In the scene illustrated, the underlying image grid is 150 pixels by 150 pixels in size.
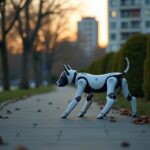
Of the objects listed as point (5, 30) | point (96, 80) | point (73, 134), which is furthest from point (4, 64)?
point (73, 134)

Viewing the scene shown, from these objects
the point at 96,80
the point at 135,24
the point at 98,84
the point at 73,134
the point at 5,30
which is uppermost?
the point at 5,30

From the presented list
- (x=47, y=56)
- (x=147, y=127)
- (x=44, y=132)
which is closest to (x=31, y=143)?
(x=44, y=132)

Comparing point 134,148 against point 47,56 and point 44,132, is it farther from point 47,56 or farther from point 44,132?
point 47,56

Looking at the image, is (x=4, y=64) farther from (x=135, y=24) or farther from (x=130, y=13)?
(x=135, y=24)

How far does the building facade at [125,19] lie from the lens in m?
139

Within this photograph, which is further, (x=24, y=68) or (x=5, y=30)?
(x=24, y=68)

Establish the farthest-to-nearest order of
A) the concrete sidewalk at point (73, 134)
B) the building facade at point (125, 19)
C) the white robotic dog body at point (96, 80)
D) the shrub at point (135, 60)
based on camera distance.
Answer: the building facade at point (125, 19) < the shrub at point (135, 60) < the white robotic dog body at point (96, 80) < the concrete sidewalk at point (73, 134)

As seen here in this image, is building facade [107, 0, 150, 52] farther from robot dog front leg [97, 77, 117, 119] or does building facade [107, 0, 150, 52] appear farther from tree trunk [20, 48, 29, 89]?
robot dog front leg [97, 77, 117, 119]

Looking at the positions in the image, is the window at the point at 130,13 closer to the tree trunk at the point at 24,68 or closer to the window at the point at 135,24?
→ the window at the point at 135,24

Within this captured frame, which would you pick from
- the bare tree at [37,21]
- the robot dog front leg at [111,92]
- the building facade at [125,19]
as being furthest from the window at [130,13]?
the robot dog front leg at [111,92]

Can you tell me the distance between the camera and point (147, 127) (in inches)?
475

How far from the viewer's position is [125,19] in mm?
142625

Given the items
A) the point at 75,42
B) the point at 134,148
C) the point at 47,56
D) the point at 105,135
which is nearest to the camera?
the point at 134,148

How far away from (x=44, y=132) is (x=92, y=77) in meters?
3.73
